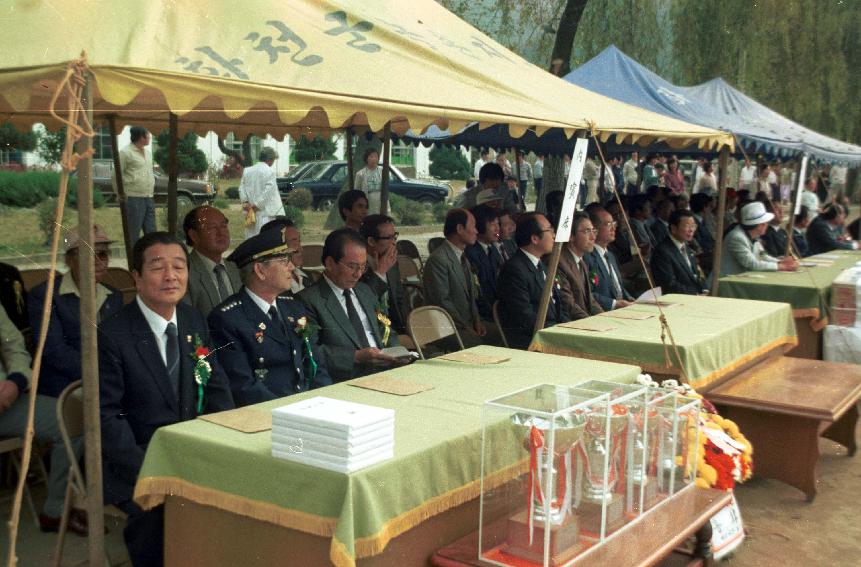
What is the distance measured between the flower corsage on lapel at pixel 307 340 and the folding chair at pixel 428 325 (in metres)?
0.92

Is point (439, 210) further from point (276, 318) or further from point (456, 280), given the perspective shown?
point (276, 318)

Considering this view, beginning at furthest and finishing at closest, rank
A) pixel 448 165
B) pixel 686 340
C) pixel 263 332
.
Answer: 1. pixel 448 165
2. pixel 686 340
3. pixel 263 332

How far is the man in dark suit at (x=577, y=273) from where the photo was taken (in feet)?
21.2

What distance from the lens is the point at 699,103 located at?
11.1 m

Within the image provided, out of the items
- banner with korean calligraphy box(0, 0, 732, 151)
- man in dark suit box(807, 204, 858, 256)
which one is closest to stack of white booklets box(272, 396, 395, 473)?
banner with korean calligraphy box(0, 0, 732, 151)

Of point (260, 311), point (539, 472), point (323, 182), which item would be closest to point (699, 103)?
point (260, 311)

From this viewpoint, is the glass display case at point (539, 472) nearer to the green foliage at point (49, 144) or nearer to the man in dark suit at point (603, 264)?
the green foliage at point (49, 144)

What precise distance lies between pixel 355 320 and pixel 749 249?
523 cm

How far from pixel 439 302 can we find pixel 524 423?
3.84 m

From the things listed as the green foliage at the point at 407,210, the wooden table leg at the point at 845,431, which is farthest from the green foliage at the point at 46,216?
the green foliage at the point at 407,210

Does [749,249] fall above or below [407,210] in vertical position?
above

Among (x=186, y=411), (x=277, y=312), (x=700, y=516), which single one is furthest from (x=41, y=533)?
(x=700, y=516)

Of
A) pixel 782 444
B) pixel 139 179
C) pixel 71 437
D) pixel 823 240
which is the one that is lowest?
pixel 782 444

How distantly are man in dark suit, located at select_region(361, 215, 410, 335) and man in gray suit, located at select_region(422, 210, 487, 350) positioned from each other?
30 centimetres
